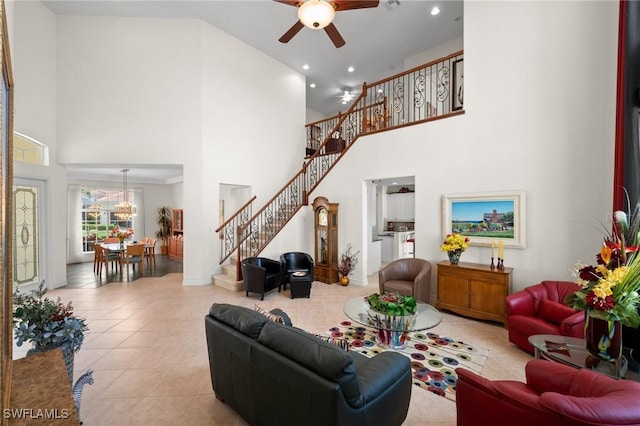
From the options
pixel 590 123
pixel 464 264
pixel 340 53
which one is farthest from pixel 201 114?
pixel 590 123

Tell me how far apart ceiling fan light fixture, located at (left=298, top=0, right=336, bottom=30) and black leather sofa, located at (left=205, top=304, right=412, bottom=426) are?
3387 millimetres

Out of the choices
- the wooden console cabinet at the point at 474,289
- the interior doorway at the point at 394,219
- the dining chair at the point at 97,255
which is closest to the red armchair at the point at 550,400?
the wooden console cabinet at the point at 474,289

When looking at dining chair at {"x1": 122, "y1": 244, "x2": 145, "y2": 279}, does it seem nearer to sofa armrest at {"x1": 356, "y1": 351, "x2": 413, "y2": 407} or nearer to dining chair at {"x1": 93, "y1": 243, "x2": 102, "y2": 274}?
dining chair at {"x1": 93, "y1": 243, "x2": 102, "y2": 274}

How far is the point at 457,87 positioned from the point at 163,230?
36.4ft

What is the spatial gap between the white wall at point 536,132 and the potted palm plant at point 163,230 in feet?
32.4

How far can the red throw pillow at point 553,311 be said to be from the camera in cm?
324

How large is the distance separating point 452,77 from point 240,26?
16.9 ft

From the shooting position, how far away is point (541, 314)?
3.51m

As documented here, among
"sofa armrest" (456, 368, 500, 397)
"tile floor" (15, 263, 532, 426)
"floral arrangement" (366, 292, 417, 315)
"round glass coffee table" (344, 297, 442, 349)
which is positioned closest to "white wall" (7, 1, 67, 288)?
"tile floor" (15, 263, 532, 426)

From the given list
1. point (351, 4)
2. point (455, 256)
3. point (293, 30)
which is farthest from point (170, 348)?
point (351, 4)

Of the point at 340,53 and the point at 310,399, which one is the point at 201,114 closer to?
the point at 340,53

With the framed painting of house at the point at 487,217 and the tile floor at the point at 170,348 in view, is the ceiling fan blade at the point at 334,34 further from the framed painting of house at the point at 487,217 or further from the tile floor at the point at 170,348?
the tile floor at the point at 170,348

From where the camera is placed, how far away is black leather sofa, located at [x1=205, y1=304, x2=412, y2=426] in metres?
1.65

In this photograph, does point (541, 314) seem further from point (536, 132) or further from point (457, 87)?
point (457, 87)
